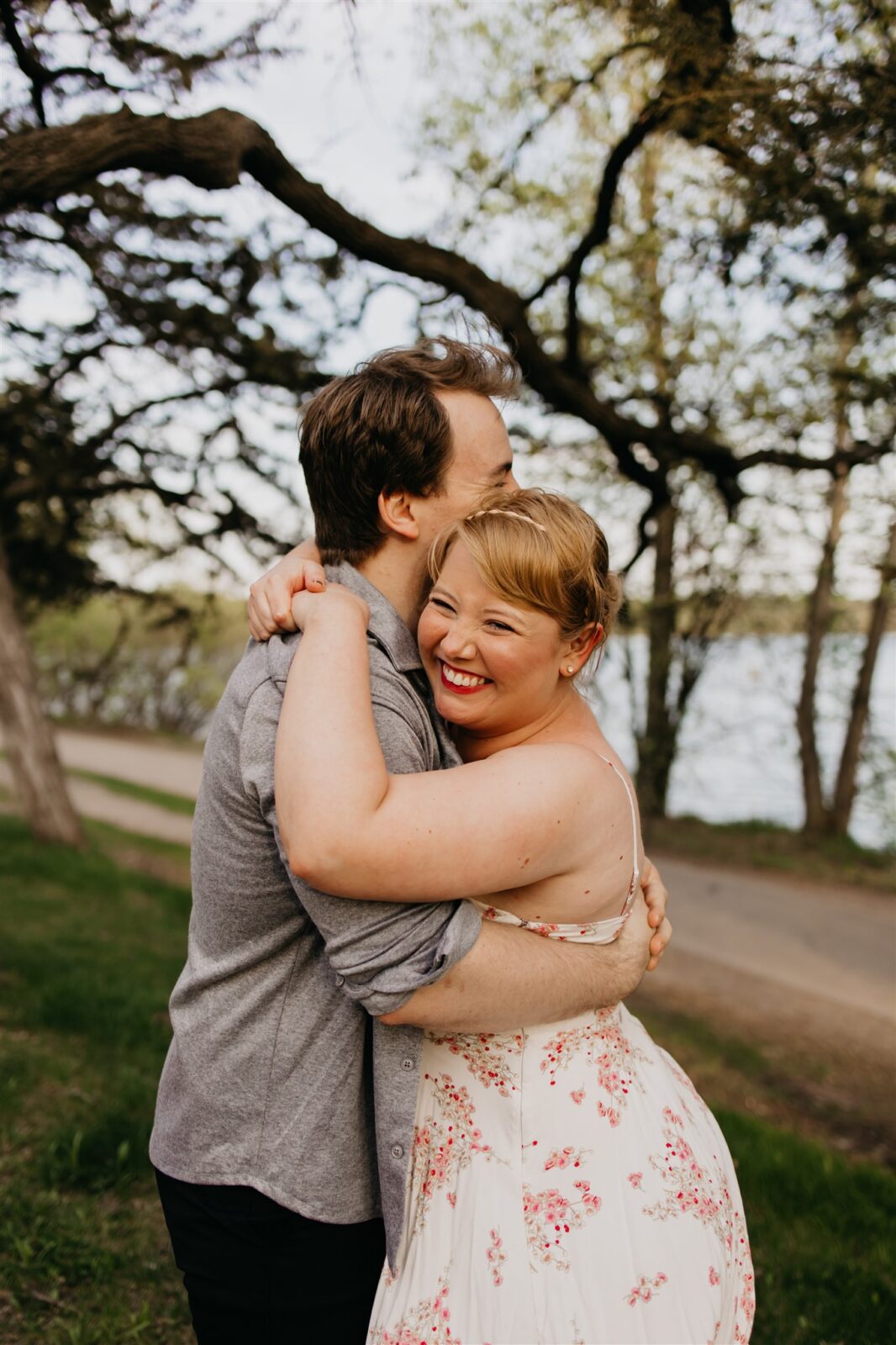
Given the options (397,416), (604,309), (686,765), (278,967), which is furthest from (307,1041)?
(686,765)

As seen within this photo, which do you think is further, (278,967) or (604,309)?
(604,309)

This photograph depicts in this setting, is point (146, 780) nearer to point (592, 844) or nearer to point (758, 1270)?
point (758, 1270)

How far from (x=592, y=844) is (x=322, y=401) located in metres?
1.00

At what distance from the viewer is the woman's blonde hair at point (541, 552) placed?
5.95 feet

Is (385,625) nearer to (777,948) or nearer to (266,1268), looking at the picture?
(266,1268)

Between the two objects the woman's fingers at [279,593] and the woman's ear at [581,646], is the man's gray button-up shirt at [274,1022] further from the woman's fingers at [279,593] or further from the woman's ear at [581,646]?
the woman's ear at [581,646]

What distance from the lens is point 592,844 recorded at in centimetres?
178

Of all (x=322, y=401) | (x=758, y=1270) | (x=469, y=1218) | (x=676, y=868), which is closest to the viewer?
(x=469, y=1218)

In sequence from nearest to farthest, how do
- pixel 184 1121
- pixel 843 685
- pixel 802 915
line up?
pixel 184 1121
pixel 802 915
pixel 843 685

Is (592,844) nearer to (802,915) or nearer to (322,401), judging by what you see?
(322,401)

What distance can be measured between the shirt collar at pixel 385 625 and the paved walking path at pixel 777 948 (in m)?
5.87

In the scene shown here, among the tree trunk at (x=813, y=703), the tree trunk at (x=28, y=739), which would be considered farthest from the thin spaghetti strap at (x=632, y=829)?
the tree trunk at (x=813, y=703)

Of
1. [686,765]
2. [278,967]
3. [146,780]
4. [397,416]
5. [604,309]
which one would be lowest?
[146,780]

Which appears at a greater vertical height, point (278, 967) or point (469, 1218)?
point (278, 967)
